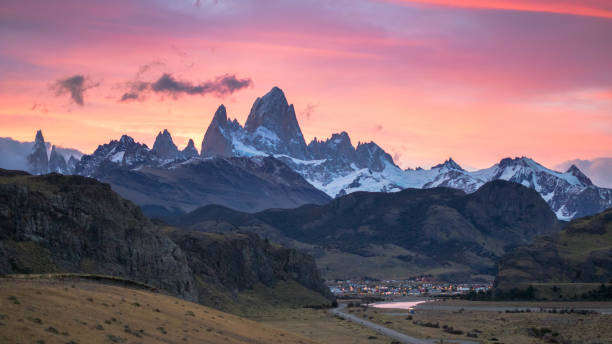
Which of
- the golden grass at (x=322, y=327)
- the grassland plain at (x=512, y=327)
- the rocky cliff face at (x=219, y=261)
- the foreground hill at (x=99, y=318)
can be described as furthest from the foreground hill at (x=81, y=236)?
the grassland plain at (x=512, y=327)

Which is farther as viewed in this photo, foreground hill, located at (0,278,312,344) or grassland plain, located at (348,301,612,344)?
grassland plain, located at (348,301,612,344)

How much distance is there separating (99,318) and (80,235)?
63.3 meters

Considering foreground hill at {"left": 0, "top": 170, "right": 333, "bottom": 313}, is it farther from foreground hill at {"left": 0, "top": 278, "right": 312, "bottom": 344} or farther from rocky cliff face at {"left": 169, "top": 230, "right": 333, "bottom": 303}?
foreground hill at {"left": 0, "top": 278, "right": 312, "bottom": 344}

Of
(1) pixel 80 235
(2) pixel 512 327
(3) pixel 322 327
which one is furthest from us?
(2) pixel 512 327

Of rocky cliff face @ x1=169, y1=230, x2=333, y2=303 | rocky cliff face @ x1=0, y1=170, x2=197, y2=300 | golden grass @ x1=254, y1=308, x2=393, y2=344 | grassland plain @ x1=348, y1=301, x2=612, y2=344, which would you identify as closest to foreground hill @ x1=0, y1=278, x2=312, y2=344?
golden grass @ x1=254, y1=308, x2=393, y2=344

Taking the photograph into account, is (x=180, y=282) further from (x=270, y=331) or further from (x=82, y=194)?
(x=270, y=331)

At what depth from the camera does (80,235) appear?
111 metres

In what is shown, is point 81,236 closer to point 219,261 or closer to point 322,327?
point 322,327

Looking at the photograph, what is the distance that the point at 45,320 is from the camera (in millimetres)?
45000

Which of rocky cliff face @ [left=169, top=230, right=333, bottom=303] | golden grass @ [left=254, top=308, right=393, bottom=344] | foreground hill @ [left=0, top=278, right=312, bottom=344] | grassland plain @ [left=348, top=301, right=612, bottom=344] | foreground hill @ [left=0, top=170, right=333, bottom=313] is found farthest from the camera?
rocky cliff face @ [left=169, top=230, right=333, bottom=303]

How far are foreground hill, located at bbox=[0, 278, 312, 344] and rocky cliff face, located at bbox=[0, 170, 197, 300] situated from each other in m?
34.4

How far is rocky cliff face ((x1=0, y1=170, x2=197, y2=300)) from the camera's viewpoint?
329 ft

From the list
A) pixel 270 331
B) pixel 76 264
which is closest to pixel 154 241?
pixel 76 264

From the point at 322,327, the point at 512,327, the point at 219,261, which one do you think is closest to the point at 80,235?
the point at 322,327
